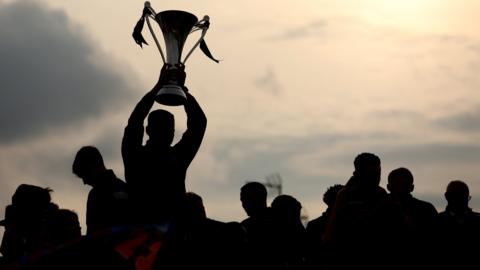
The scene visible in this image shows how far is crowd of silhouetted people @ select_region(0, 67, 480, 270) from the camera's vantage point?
7227 mm

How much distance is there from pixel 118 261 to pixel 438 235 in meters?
4.03

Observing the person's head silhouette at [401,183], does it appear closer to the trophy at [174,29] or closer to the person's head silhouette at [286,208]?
the person's head silhouette at [286,208]

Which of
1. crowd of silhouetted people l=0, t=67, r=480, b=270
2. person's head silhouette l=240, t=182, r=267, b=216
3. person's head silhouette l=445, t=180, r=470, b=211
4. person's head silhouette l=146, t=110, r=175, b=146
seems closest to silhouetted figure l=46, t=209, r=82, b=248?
crowd of silhouetted people l=0, t=67, r=480, b=270

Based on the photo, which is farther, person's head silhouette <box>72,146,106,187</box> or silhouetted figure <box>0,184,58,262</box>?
silhouetted figure <box>0,184,58,262</box>

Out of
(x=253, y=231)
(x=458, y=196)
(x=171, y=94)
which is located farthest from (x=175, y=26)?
(x=458, y=196)

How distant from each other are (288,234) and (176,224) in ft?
12.2

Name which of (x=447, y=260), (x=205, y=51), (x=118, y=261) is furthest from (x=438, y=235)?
(x=118, y=261)

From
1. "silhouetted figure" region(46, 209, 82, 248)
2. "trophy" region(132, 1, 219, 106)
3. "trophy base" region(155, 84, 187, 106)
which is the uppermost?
"trophy" region(132, 1, 219, 106)

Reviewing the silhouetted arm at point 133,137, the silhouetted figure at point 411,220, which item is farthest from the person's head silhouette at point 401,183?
the silhouetted arm at point 133,137

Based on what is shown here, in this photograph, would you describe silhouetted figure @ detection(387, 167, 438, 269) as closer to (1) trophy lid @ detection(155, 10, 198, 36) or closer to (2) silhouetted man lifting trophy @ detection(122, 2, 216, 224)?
(2) silhouetted man lifting trophy @ detection(122, 2, 216, 224)

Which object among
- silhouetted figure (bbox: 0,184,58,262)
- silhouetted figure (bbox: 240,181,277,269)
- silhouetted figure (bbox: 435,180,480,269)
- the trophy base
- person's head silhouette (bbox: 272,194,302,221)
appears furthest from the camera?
person's head silhouette (bbox: 272,194,302,221)

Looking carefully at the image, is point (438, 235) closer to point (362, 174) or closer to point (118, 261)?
point (362, 174)

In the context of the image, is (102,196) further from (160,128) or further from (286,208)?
(286,208)

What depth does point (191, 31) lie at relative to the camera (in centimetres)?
1043
